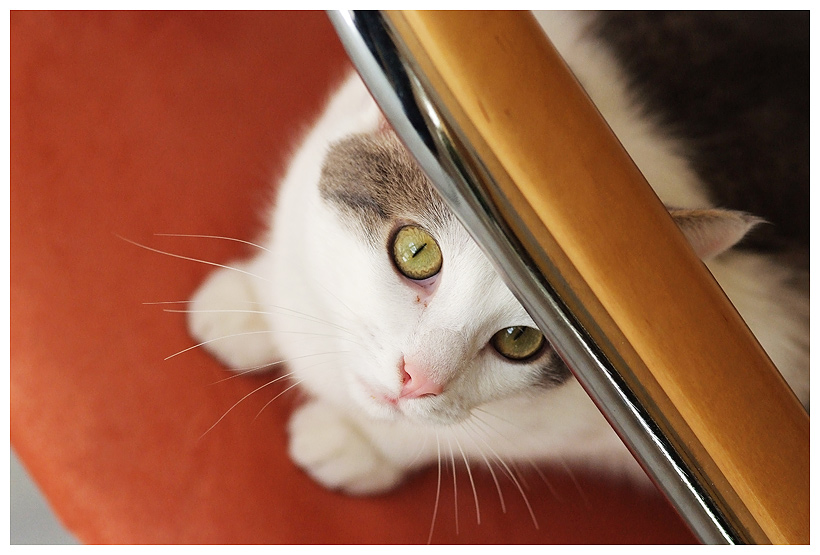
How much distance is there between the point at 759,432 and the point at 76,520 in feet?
2.41

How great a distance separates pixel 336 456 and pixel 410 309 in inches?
10.0

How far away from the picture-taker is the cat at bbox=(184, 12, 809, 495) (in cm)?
58

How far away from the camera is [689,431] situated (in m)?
0.25

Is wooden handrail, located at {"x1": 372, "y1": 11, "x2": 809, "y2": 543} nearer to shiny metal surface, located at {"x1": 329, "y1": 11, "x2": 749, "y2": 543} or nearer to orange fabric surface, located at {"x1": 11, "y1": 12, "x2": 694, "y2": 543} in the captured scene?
shiny metal surface, located at {"x1": 329, "y1": 11, "x2": 749, "y2": 543}

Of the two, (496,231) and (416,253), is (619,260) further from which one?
(416,253)

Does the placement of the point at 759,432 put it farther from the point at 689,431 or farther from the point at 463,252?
the point at 463,252

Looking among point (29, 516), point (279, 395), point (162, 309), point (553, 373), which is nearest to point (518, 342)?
point (553, 373)

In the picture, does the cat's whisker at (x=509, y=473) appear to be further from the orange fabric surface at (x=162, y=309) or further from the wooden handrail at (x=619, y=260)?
the wooden handrail at (x=619, y=260)

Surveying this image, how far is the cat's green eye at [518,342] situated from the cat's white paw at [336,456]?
23cm

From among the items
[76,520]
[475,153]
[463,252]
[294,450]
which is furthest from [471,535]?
[475,153]

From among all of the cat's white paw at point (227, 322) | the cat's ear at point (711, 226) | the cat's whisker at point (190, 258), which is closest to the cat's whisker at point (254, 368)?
the cat's white paw at point (227, 322)

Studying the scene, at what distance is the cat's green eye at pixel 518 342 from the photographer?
60cm

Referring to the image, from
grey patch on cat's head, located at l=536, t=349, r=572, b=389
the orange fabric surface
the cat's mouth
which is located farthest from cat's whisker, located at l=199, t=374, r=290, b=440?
grey patch on cat's head, located at l=536, t=349, r=572, b=389

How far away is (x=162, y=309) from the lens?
2.36 feet
